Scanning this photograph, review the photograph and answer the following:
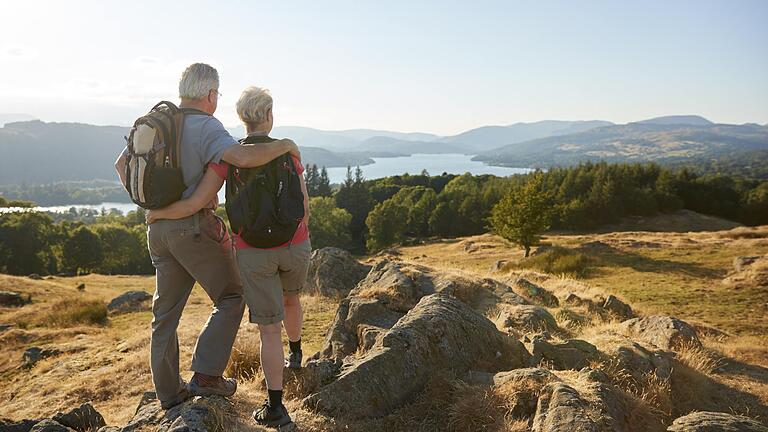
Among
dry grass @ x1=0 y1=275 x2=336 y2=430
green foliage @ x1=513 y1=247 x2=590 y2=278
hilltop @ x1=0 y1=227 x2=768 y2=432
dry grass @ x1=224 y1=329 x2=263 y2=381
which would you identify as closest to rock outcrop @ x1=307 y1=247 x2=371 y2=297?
hilltop @ x1=0 y1=227 x2=768 y2=432

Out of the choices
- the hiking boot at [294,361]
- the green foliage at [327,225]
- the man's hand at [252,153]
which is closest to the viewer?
the man's hand at [252,153]

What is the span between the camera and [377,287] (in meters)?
10.6

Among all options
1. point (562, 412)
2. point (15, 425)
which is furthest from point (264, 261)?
point (15, 425)

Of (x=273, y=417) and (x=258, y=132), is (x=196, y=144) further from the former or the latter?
(x=273, y=417)

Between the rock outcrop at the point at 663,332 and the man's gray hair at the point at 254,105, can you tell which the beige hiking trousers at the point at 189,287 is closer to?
the man's gray hair at the point at 254,105

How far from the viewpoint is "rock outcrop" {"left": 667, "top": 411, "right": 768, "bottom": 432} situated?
14.2 feet

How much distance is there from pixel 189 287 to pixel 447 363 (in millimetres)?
3209

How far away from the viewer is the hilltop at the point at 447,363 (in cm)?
477

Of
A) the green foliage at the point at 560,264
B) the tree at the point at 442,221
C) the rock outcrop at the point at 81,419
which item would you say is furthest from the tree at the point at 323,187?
the rock outcrop at the point at 81,419

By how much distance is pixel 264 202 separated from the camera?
4.17m

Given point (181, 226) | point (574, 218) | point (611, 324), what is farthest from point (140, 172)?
point (574, 218)

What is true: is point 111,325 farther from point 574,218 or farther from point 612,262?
point 574,218

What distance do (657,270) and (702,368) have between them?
2615cm

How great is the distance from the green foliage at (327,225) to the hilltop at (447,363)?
52.0m
